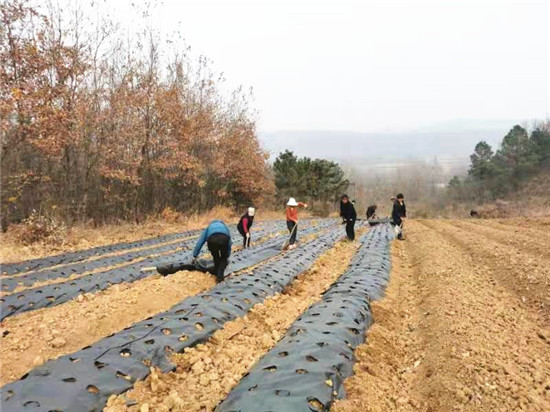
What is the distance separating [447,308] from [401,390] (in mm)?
2210

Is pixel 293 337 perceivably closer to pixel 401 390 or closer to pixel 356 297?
pixel 401 390

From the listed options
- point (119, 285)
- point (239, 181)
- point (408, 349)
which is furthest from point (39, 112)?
point (239, 181)

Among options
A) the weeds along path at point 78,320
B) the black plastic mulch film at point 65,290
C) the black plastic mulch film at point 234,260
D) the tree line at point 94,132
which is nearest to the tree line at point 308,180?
the tree line at point 94,132

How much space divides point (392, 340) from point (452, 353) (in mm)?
903

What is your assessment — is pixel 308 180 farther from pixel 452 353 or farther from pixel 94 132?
pixel 452 353

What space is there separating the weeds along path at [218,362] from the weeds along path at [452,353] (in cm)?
110

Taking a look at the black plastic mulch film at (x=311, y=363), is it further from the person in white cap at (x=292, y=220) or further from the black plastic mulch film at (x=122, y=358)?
the person in white cap at (x=292, y=220)

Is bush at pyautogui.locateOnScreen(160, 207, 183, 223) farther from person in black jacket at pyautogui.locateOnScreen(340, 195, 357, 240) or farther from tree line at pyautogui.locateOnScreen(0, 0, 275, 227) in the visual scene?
person in black jacket at pyautogui.locateOnScreen(340, 195, 357, 240)

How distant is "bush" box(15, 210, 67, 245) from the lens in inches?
424

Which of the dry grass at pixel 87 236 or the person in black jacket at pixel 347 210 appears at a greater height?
the person in black jacket at pixel 347 210

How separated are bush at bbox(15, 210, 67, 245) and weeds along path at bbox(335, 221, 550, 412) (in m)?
8.99

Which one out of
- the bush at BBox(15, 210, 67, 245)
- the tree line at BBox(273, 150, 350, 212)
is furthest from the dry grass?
the tree line at BBox(273, 150, 350, 212)

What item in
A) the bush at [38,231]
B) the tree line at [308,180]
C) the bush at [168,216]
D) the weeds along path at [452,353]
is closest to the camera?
the weeds along path at [452,353]

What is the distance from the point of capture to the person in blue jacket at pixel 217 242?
6758 millimetres
